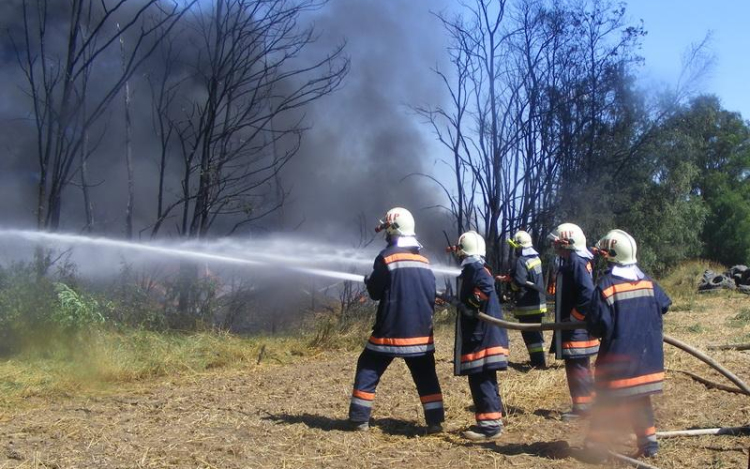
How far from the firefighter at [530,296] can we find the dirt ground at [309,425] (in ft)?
1.37

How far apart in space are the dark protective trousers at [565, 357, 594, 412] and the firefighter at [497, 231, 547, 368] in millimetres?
2151

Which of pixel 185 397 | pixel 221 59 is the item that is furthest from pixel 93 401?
pixel 221 59

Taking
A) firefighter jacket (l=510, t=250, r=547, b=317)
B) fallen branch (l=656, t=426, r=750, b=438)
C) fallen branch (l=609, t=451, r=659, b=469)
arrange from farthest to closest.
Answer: firefighter jacket (l=510, t=250, r=547, b=317) < fallen branch (l=656, t=426, r=750, b=438) < fallen branch (l=609, t=451, r=659, b=469)

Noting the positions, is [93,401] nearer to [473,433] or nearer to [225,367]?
[225,367]

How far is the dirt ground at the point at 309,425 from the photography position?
4.62 metres

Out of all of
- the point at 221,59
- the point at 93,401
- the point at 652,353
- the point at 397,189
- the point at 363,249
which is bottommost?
the point at 93,401

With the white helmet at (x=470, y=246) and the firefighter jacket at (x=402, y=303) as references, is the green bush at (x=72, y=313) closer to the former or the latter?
the firefighter jacket at (x=402, y=303)

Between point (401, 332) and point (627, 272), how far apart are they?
5.25 ft

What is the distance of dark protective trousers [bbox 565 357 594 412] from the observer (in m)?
5.84

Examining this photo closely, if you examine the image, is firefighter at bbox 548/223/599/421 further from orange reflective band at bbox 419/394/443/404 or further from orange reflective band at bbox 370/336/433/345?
orange reflective band at bbox 370/336/433/345

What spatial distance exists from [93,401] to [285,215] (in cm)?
894

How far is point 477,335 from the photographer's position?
534 centimetres

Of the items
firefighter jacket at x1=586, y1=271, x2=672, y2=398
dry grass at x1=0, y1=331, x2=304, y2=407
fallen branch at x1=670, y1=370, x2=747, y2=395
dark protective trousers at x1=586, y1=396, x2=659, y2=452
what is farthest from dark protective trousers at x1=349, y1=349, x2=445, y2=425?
fallen branch at x1=670, y1=370, x2=747, y2=395

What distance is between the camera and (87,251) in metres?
9.59
